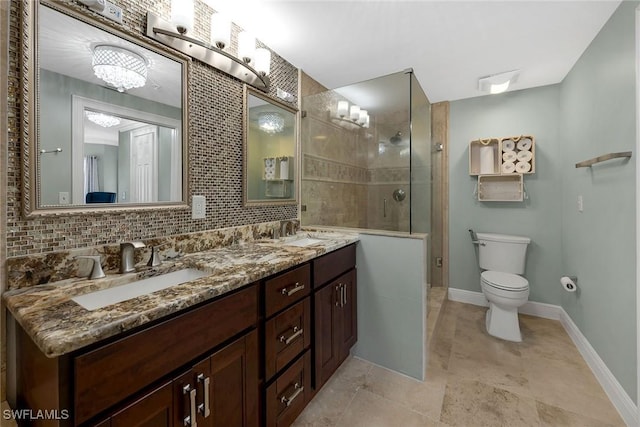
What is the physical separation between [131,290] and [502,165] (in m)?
3.11

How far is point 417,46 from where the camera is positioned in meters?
1.88

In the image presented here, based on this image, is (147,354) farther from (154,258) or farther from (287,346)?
(287,346)

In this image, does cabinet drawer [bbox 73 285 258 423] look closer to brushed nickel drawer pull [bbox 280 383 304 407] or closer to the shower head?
brushed nickel drawer pull [bbox 280 383 304 407]

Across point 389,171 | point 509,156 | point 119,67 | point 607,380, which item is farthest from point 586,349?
point 119,67

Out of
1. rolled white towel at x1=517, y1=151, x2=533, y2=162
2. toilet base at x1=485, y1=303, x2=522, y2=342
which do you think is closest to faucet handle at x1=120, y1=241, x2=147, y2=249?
toilet base at x1=485, y1=303, x2=522, y2=342

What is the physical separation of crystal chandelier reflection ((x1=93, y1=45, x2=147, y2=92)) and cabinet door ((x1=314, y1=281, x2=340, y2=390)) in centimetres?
134

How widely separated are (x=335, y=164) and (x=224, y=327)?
6.41ft

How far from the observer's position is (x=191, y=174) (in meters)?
1.38

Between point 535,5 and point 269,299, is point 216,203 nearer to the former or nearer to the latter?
point 269,299

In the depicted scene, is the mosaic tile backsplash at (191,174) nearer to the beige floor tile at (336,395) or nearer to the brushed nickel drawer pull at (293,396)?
the brushed nickel drawer pull at (293,396)

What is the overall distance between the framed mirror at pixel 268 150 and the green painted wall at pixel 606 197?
78.8 inches

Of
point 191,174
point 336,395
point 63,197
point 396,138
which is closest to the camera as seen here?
point 63,197

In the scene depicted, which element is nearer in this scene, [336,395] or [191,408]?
[191,408]

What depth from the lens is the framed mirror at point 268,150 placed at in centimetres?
173
